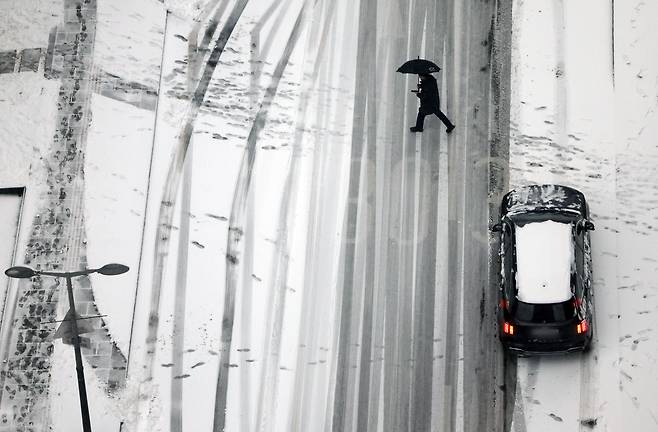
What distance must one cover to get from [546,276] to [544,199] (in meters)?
1.55

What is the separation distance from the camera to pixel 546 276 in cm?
1373

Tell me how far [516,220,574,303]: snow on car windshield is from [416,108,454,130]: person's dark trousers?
3078 millimetres

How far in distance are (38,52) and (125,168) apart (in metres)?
3.40

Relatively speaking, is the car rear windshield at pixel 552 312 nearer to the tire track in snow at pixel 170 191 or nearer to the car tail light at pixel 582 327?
the car tail light at pixel 582 327

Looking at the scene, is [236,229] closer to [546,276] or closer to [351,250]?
[351,250]

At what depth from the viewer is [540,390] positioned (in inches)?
557

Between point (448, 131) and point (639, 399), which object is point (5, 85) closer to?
point (448, 131)

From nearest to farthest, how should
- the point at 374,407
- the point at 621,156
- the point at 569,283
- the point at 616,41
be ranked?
the point at 569,283 → the point at 374,407 → the point at 621,156 → the point at 616,41

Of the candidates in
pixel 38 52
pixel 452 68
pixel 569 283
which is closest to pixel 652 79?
pixel 452 68

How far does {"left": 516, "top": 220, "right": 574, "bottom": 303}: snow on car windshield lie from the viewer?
44.7 feet

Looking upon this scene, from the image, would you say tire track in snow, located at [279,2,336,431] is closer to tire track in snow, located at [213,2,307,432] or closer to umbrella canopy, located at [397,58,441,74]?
tire track in snow, located at [213,2,307,432]

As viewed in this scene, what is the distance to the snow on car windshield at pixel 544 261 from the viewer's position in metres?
13.6

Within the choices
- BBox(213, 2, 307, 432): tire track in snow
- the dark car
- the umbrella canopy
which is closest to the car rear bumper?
the dark car

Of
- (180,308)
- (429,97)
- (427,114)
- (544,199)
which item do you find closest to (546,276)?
(544,199)
